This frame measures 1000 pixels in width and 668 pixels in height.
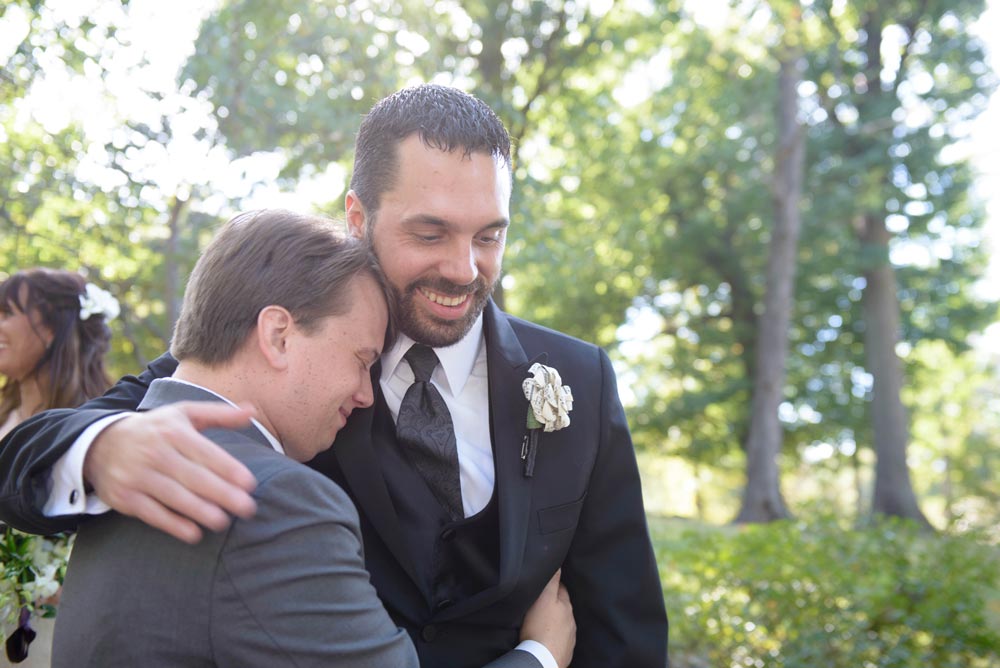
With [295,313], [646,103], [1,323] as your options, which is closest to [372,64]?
[1,323]

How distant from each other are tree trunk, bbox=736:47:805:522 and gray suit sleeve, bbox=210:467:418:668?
570 inches

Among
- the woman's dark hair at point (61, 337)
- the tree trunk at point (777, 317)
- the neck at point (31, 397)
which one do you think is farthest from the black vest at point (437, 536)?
the tree trunk at point (777, 317)

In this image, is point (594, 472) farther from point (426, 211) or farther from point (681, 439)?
point (681, 439)

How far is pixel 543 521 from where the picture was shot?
101 inches

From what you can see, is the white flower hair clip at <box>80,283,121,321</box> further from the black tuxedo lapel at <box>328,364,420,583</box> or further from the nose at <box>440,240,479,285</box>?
the nose at <box>440,240,479,285</box>

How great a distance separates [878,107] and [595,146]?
6.23 meters

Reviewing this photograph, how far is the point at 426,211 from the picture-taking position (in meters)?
2.57

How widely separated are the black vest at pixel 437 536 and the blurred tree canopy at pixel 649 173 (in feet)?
15.8

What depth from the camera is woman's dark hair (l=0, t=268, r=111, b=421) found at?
4.27 m

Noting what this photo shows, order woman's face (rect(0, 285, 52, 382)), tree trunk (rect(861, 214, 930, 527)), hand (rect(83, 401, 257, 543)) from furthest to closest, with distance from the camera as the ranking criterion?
tree trunk (rect(861, 214, 930, 527)) → woman's face (rect(0, 285, 52, 382)) → hand (rect(83, 401, 257, 543))

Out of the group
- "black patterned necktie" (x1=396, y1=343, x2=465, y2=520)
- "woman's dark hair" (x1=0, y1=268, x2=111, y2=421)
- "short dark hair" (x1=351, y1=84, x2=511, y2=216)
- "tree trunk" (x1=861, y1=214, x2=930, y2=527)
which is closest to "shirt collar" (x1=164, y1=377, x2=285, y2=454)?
"black patterned necktie" (x1=396, y1=343, x2=465, y2=520)

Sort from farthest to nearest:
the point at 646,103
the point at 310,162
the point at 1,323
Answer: the point at 646,103 → the point at 310,162 → the point at 1,323

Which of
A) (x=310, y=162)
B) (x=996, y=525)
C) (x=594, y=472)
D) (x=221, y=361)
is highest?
(x=310, y=162)

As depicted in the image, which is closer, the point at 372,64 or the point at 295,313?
the point at 295,313
